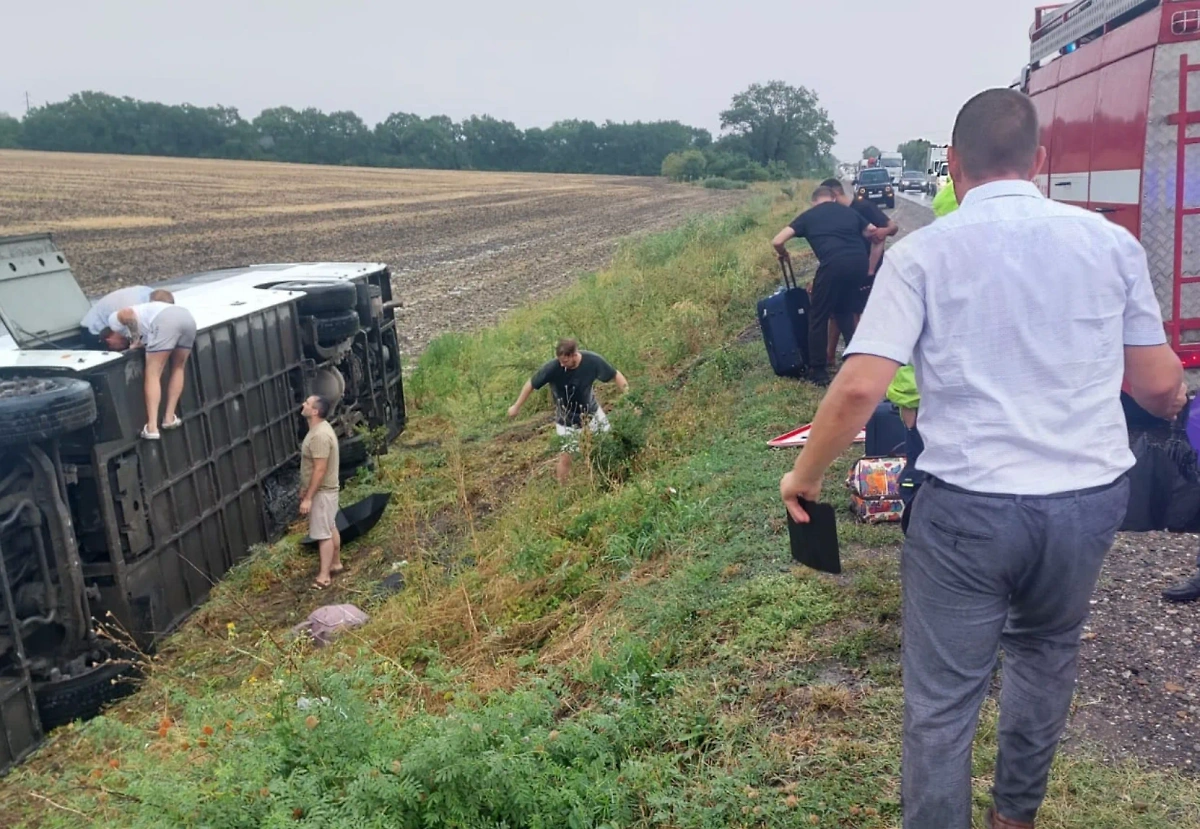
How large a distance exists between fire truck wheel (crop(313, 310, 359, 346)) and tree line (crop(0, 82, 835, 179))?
252ft

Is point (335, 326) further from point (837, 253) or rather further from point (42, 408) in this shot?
point (837, 253)

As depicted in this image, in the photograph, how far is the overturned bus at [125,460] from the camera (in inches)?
232

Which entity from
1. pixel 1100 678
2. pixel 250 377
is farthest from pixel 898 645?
pixel 250 377

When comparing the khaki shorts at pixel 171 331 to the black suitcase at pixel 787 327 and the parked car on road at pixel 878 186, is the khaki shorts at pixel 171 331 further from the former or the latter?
the parked car on road at pixel 878 186

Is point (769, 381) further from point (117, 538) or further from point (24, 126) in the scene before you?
point (24, 126)

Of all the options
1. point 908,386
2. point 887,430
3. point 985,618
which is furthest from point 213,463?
point 985,618

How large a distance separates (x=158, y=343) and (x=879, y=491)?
15.6ft

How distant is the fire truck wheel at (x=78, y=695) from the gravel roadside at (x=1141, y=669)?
481cm

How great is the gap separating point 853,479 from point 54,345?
17.9 feet

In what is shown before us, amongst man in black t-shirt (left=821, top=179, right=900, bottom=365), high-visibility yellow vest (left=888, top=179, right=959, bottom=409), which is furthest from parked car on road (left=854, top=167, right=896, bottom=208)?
high-visibility yellow vest (left=888, top=179, right=959, bottom=409)

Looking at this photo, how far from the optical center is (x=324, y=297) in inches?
397

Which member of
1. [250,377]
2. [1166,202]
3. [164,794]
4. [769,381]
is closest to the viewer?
[164,794]

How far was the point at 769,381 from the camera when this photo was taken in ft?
31.9

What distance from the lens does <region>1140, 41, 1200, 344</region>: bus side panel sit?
7254mm
